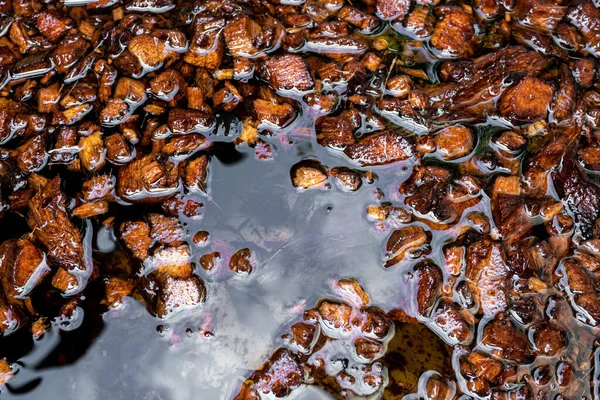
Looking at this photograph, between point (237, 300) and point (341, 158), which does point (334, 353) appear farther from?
point (341, 158)

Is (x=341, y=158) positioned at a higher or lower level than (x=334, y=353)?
higher

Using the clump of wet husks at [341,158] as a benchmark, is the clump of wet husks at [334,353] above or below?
below

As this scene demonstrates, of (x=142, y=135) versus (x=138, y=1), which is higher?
(x=138, y=1)

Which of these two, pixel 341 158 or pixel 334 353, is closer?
pixel 334 353

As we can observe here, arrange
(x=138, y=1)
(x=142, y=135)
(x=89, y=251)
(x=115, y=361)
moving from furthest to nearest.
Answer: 1. (x=138, y=1)
2. (x=142, y=135)
3. (x=89, y=251)
4. (x=115, y=361)

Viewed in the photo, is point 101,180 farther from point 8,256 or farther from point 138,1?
point 138,1

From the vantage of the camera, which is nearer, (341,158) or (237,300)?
(237,300)

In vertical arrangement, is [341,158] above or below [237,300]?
above

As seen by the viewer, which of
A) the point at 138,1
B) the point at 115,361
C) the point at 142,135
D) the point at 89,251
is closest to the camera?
the point at 115,361

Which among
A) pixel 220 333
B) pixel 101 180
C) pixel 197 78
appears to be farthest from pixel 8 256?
pixel 197 78

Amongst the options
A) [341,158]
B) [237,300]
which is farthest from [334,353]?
[341,158]

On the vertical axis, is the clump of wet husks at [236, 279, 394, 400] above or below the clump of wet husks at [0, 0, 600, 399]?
below
